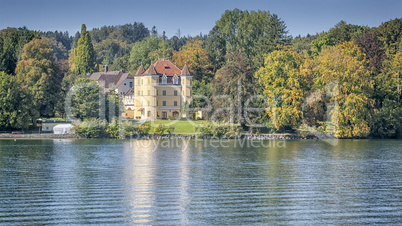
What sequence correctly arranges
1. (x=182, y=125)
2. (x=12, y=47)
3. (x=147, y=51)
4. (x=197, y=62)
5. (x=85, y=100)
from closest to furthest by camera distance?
(x=85, y=100) < (x=182, y=125) < (x=12, y=47) < (x=197, y=62) < (x=147, y=51)

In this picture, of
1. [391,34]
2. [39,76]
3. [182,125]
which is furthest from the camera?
[182,125]

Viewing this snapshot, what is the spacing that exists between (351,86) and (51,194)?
1547 inches

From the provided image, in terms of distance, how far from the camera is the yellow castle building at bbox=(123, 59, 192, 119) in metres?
78.7

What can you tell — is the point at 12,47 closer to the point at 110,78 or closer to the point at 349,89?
the point at 110,78

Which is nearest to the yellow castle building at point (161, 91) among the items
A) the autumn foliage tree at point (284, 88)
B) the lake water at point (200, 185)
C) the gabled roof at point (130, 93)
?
the gabled roof at point (130, 93)

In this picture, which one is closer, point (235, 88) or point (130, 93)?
point (235, 88)

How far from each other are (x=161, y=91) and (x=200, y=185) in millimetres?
51580

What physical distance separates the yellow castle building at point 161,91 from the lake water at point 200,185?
3092 centimetres

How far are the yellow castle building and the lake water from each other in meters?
30.9

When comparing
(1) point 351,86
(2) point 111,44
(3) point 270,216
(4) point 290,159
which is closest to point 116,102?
(1) point 351,86

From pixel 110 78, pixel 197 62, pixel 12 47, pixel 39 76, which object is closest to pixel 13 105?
pixel 39 76

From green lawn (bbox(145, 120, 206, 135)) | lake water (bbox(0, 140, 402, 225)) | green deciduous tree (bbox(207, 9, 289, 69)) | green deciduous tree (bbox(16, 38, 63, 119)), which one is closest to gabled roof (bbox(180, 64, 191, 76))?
green deciduous tree (bbox(207, 9, 289, 69))

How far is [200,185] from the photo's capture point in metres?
29.1

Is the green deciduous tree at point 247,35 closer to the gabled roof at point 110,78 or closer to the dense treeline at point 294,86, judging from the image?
the dense treeline at point 294,86
